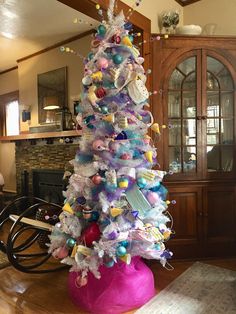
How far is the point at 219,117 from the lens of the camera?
2.69 m

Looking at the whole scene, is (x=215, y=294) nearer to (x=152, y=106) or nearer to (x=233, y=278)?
(x=233, y=278)

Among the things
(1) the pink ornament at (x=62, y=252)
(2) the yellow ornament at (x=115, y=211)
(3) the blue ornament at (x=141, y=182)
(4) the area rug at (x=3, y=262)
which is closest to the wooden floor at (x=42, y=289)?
(4) the area rug at (x=3, y=262)

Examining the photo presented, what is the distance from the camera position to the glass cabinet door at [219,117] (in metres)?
2.67

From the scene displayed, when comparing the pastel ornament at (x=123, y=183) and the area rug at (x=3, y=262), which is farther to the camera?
the area rug at (x=3, y=262)

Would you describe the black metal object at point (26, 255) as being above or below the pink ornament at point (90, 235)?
below

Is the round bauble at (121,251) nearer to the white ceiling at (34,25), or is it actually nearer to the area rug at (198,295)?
the area rug at (198,295)

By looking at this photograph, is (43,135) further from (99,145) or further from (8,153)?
(99,145)

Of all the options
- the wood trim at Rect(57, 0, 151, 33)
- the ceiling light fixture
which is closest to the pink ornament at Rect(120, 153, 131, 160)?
the wood trim at Rect(57, 0, 151, 33)

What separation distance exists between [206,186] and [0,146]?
14.4 ft

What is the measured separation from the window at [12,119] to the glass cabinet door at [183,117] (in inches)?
145

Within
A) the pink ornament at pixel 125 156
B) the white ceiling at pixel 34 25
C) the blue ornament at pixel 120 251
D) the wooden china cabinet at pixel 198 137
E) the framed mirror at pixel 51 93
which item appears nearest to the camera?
Result: the blue ornament at pixel 120 251

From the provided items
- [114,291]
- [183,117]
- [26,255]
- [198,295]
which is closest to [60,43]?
[183,117]

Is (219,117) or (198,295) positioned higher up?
(219,117)

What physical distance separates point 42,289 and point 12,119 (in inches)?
161
